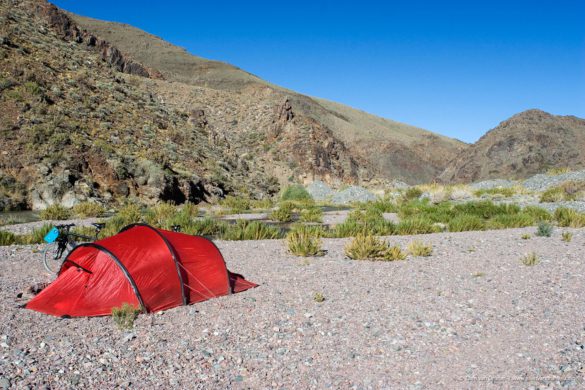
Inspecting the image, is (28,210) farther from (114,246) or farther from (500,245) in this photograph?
(500,245)

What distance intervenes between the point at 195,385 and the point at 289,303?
106 inches

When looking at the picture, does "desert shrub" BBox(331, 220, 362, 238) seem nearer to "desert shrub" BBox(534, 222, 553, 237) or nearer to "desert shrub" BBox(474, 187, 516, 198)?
"desert shrub" BBox(534, 222, 553, 237)

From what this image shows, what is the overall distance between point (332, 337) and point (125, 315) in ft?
9.16

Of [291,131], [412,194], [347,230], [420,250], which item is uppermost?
[291,131]

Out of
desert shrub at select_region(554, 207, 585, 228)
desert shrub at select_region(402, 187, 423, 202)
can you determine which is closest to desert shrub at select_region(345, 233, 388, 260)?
desert shrub at select_region(554, 207, 585, 228)

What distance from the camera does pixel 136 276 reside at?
257 inches

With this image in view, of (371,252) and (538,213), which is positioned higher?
(538,213)

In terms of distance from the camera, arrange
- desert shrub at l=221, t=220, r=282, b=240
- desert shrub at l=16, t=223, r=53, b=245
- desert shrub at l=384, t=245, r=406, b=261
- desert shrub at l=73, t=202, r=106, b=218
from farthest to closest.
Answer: desert shrub at l=73, t=202, r=106, b=218 → desert shrub at l=221, t=220, r=282, b=240 → desert shrub at l=16, t=223, r=53, b=245 → desert shrub at l=384, t=245, r=406, b=261

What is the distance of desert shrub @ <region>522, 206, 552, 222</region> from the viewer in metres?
17.8

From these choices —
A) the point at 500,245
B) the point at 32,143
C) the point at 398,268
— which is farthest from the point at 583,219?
the point at 32,143

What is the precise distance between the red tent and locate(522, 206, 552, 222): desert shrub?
14880 mm

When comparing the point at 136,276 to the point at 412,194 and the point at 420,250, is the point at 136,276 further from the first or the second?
the point at 412,194

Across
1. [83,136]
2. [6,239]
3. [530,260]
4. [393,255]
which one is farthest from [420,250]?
[83,136]

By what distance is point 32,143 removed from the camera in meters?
23.7
